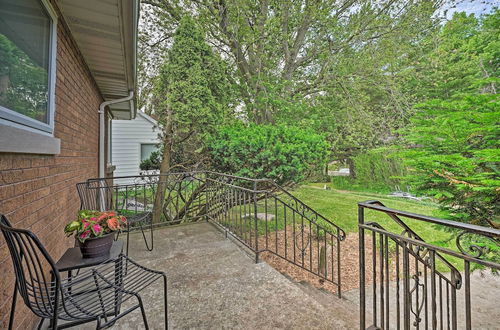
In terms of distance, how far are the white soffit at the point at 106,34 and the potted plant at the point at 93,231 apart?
1736 mm

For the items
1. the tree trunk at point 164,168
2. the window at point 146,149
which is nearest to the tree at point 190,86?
the tree trunk at point 164,168

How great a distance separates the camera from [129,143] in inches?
364

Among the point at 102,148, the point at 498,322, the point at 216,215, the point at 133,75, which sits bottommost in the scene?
the point at 498,322

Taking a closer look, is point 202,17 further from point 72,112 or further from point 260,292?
point 260,292

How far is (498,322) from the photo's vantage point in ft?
10.4

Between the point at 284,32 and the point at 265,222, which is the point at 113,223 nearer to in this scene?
the point at 265,222

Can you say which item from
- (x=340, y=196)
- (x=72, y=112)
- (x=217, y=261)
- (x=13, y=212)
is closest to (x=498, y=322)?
(x=217, y=261)

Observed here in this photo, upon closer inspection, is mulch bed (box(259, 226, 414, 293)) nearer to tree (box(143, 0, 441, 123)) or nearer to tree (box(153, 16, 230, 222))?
tree (box(153, 16, 230, 222))

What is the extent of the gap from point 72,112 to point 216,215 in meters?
2.74

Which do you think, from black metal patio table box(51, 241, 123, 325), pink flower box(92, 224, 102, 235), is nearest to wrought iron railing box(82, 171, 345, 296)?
black metal patio table box(51, 241, 123, 325)

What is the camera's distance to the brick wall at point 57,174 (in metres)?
1.35

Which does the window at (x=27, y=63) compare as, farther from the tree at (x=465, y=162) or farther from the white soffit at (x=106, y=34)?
the tree at (x=465, y=162)

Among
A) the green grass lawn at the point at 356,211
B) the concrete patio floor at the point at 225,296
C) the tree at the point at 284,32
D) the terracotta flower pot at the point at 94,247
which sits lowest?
the green grass lawn at the point at 356,211

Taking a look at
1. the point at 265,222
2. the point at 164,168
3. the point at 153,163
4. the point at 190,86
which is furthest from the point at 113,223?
the point at 153,163
